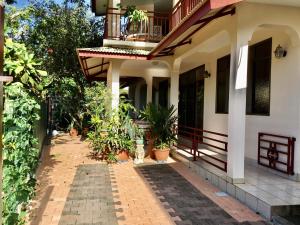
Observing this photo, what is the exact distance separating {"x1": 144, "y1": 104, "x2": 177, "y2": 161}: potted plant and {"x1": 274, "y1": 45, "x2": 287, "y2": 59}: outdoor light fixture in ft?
13.3

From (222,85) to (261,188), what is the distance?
16.1 ft

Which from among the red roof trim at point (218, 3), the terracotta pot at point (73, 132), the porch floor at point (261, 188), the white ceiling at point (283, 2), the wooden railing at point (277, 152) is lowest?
the porch floor at point (261, 188)

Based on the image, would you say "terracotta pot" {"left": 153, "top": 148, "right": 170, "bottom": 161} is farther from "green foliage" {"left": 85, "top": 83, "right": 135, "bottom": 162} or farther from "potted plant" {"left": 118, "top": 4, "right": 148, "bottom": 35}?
"potted plant" {"left": 118, "top": 4, "right": 148, "bottom": 35}

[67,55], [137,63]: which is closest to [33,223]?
[137,63]

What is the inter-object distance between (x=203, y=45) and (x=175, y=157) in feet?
12.2

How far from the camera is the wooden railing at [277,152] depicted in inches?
261

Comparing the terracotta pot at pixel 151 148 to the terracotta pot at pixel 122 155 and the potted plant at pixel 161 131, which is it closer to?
the potted plant at pixel 161 131

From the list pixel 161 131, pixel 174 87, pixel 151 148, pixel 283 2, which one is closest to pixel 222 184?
pixel 283 2

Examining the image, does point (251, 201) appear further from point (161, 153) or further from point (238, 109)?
point (161, 153)

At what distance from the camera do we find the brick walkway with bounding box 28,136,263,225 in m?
5.09

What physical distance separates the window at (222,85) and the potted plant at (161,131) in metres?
1.61

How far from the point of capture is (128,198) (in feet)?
20.3

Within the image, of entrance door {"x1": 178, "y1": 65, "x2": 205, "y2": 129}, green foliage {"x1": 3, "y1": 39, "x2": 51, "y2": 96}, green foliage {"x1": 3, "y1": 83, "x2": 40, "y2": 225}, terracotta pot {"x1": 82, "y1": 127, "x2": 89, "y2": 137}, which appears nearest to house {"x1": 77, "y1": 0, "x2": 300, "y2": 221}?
entrance door {"x1": 178, "y1": 65, "x2": 205, "y2": 129}

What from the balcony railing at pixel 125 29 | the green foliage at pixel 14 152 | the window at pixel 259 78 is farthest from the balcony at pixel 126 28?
the green foliage at pixel 14 152
